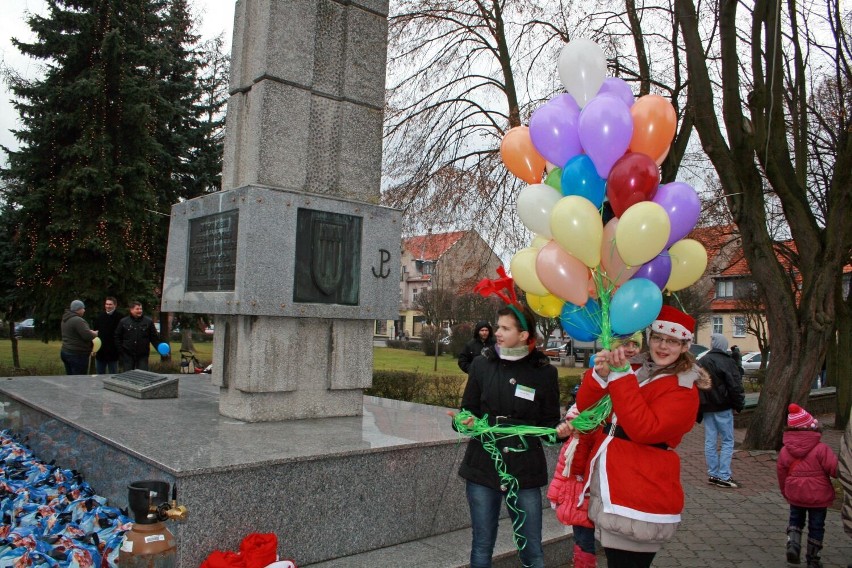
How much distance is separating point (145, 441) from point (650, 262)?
3.12 m

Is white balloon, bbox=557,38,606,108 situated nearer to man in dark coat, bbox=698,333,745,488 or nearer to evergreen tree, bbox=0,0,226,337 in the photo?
man in dark coat, bbox=698,333,745,488

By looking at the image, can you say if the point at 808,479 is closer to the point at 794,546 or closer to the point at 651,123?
the point at 794,546

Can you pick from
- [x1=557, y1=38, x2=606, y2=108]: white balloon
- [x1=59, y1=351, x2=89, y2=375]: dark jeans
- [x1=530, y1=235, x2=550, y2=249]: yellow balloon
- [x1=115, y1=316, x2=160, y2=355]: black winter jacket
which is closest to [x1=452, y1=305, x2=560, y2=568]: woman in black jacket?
[x1=530, y1=235, x2=550, y2=249]: yellow balloon

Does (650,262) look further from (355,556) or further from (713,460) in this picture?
(713,460)

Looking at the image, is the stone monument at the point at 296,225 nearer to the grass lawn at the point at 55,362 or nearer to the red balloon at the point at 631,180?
the red balloon at the point at 631,180

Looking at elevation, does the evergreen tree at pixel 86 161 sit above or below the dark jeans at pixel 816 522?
above

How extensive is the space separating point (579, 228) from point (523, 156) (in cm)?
96

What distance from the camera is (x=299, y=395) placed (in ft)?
17.9

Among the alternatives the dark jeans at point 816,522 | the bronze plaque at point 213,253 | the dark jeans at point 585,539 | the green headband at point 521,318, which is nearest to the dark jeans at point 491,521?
the dark jeans at point 585,539

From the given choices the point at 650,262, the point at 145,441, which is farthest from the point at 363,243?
the point at 650,262

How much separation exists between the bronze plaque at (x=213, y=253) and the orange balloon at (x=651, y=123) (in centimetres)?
314

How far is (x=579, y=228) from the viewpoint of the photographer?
317 cm

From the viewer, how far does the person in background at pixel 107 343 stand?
10773mm

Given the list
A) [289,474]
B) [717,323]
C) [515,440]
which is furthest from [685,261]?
[717,323]
